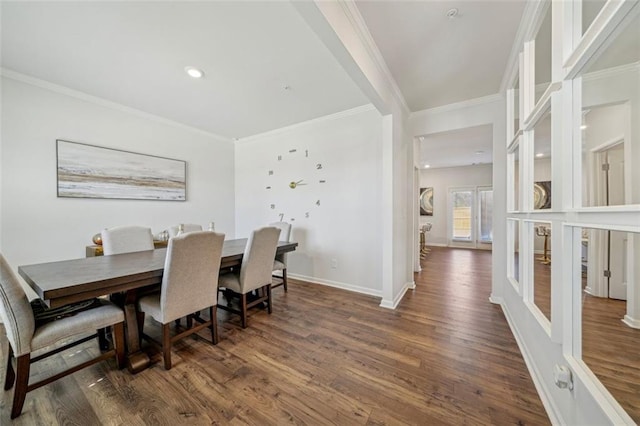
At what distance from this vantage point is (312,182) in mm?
3910

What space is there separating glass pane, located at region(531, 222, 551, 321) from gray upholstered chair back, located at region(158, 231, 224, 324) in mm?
2383

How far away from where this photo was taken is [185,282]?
1.86m

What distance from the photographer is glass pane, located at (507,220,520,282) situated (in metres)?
2.33

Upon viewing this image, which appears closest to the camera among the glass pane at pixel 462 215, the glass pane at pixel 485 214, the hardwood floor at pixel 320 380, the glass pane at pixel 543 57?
the hardwood floor at pixel 320 380

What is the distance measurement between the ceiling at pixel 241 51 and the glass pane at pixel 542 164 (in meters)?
0.94

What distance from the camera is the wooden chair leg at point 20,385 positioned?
133cm

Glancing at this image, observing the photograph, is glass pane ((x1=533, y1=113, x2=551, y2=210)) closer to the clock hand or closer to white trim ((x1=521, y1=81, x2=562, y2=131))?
white trim ((x1=521, y1=81, x2=562, y2=131))

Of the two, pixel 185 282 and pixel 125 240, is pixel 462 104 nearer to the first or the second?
pixel 185 282

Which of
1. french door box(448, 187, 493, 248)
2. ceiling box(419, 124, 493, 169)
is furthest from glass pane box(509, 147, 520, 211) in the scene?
french door box(448, 187, 493, 248)

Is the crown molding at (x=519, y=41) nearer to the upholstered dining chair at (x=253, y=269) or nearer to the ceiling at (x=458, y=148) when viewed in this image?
the ceiling at (x=458, y=148)

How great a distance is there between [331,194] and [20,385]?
3334 millimetres

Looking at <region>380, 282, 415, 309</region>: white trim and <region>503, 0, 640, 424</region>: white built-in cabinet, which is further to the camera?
<region>380, 282, 415, 309</region>: white trim

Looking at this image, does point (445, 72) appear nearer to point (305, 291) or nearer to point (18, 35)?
point (305, 291)

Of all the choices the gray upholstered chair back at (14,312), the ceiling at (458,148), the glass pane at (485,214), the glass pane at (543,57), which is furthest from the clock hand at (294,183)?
the glass pane at (485,214)
